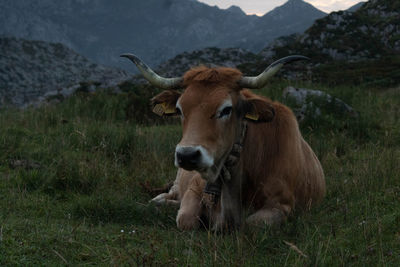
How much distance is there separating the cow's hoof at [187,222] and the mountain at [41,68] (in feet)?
111

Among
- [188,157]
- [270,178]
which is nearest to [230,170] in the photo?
[270,178]

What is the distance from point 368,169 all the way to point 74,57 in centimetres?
5887

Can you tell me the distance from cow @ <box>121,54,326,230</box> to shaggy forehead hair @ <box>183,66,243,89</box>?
0.04ft

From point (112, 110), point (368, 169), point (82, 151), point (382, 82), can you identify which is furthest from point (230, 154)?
point (382, 82)

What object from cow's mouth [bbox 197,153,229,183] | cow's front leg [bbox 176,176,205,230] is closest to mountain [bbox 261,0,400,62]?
cow's front leg [bbox 176,176,205,230]

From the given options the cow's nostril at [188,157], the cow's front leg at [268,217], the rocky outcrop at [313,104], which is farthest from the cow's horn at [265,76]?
the rocky outcrop at [313,104]

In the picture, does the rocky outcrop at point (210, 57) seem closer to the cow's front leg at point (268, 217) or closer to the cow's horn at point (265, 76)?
the cow's horn at point (265, 76)

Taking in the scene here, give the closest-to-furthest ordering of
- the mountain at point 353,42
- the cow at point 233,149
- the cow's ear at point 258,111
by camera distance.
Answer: the cow at point 233,149 < the cow's ear at point 258,111 < the mountain at point 353,42

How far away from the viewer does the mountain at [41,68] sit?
40213mm

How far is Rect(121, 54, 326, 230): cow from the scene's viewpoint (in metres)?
3.87

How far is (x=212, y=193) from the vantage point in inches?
186

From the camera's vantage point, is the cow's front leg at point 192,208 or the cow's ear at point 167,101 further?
the cow's front leg at point 192,208

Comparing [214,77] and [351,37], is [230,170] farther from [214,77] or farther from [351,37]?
[351,37]

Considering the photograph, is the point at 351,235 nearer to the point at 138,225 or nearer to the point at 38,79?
the point at 138,225
